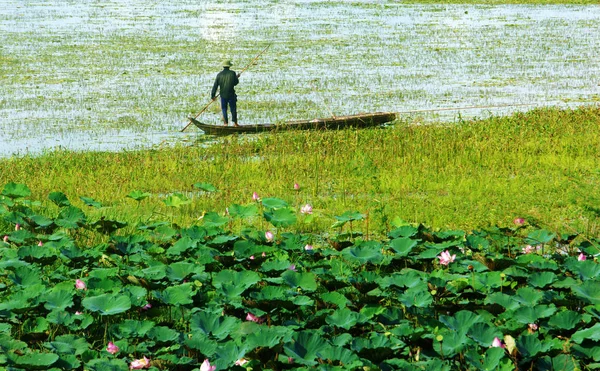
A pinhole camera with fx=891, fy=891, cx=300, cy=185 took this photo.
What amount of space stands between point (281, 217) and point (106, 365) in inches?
86.9

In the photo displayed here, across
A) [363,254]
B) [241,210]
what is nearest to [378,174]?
[241,210]

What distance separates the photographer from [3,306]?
4234mm

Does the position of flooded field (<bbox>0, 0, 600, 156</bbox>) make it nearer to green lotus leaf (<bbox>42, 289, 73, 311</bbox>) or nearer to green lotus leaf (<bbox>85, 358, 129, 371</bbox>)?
green lotus leaf (<bbox>42, 289, 73, 311</bbox>)

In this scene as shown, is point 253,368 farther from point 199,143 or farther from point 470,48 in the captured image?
point 470,48

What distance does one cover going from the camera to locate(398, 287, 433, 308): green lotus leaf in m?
4.25

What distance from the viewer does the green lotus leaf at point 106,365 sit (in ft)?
11.9

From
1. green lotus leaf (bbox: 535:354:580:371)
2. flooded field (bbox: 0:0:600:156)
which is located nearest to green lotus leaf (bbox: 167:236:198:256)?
green lotus leaf (bbox: 535:354:580:371)

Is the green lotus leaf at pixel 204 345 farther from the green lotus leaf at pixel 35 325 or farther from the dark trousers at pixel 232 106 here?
the dark trousers at pixel 232 106

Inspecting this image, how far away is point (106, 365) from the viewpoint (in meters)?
3.65

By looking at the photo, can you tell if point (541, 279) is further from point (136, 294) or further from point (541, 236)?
point (136, 294)

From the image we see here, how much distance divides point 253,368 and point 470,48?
71.9 ft

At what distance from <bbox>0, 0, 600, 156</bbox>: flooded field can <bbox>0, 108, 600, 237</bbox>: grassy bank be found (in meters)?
1.76

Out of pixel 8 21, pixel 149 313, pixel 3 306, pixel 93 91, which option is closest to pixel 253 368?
pixel 149 313

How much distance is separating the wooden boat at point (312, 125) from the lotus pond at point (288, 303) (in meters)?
7.31
